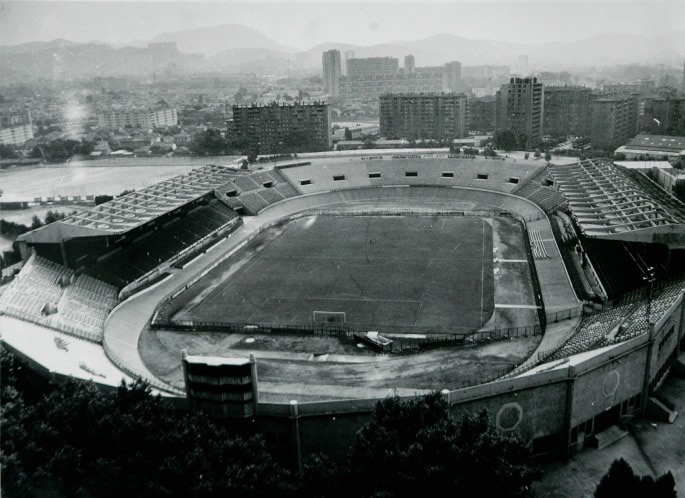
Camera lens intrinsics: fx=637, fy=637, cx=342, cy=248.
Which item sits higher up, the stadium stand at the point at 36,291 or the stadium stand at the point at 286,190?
the stadium stand at the point at 36,291

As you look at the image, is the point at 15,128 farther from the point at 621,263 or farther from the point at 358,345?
the point at 621,263

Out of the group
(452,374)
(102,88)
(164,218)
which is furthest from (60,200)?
(102,88)

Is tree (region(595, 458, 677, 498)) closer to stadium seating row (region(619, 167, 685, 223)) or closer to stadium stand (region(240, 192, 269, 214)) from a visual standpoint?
stadium seating row (region(619, 167, 685, 223))

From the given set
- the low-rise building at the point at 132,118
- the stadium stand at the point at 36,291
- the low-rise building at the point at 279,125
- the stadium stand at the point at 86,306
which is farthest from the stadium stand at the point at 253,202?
the low-rise building at the point at 132,118

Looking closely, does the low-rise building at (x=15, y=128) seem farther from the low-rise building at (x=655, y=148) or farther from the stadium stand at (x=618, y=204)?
the low-rise building at (x=655, y=148)

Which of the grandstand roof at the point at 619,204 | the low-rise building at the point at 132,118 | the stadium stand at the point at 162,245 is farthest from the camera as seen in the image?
the low-rise building at the point at 132,118

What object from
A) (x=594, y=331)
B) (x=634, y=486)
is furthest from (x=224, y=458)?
(x=594, y=331)
